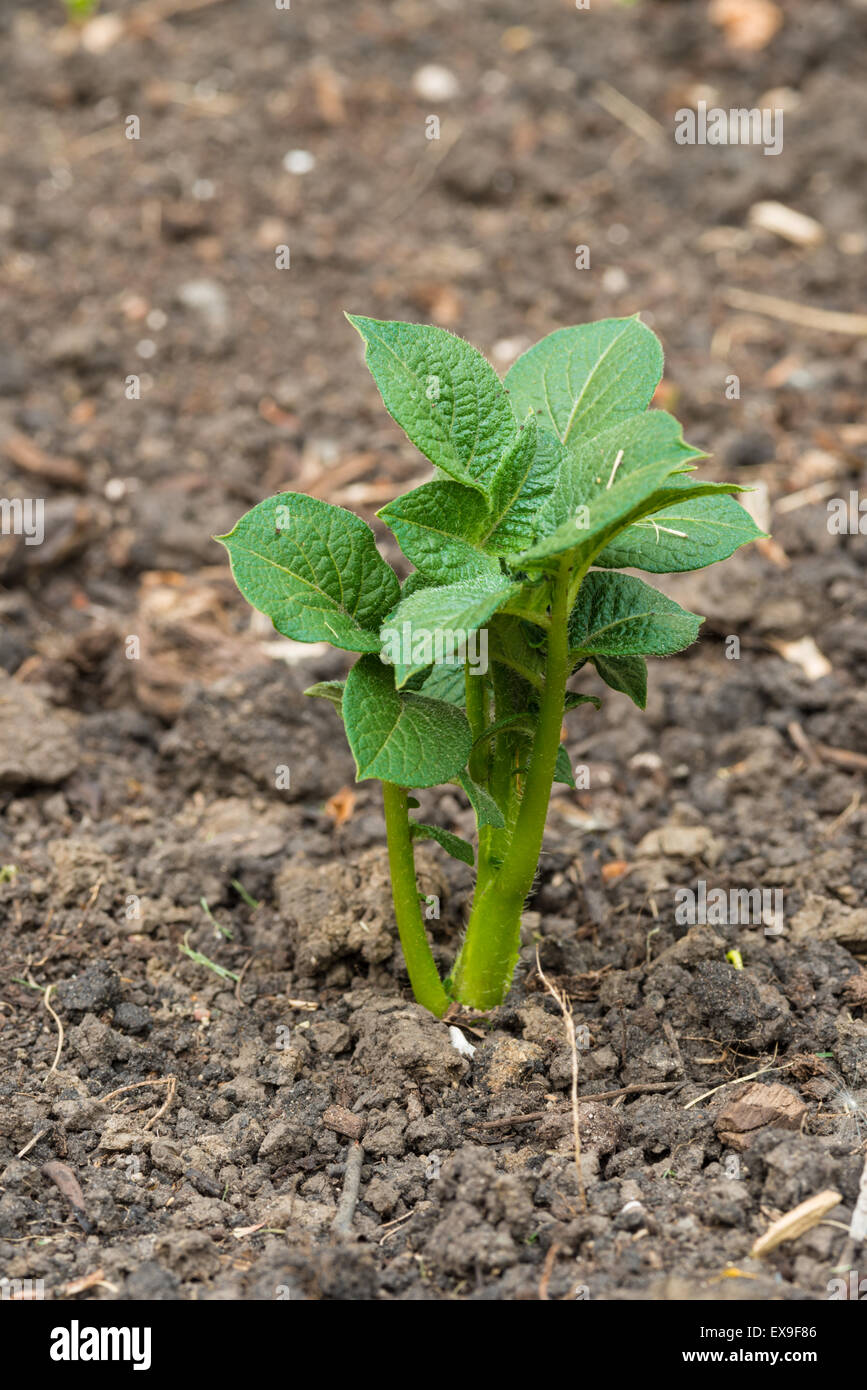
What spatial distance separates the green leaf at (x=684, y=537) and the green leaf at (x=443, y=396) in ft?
0.82

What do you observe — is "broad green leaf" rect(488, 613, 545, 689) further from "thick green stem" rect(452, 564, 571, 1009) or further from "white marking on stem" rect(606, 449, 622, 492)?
"white marking on stem" rect(606, 449, 622, 492)

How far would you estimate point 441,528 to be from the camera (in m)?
2.02

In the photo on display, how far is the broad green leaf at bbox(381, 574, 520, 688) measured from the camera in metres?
1.71

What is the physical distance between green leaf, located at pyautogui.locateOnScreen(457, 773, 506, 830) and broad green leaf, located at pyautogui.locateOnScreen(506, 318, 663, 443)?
0.61 m

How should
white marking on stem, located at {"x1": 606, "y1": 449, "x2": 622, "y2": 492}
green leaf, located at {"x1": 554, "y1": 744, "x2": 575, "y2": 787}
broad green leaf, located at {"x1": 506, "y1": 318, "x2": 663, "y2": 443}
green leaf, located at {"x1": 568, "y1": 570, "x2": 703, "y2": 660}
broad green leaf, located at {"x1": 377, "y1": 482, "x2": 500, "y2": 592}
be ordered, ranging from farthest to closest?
green leaf, located at {"x1": 554, "y1": 744, "x2": 575, "y2": 787} → broad green leaf, located at {"x1": 506, "y1": 318, "x2": 663, "y2": 443} → green leaf, located at {"x1": 568, "y1": 570, "x2": 703, "y2": 660} → broad green leaf, located at {"x1": 377, "y1": 482, "x2": 500, "y2": 592} → white marking on stem, located at {"x1": 606, "y1": 449, "x2": 622, "y2": 492}

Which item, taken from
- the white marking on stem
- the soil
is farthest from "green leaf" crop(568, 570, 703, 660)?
the soil

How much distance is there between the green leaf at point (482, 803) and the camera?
2102mm

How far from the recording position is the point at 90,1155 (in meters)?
2.18

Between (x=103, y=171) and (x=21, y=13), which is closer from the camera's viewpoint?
(x=103, y=171)

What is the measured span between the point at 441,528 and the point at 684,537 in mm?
385

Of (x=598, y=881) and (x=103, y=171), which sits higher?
(x=103, y=171)
